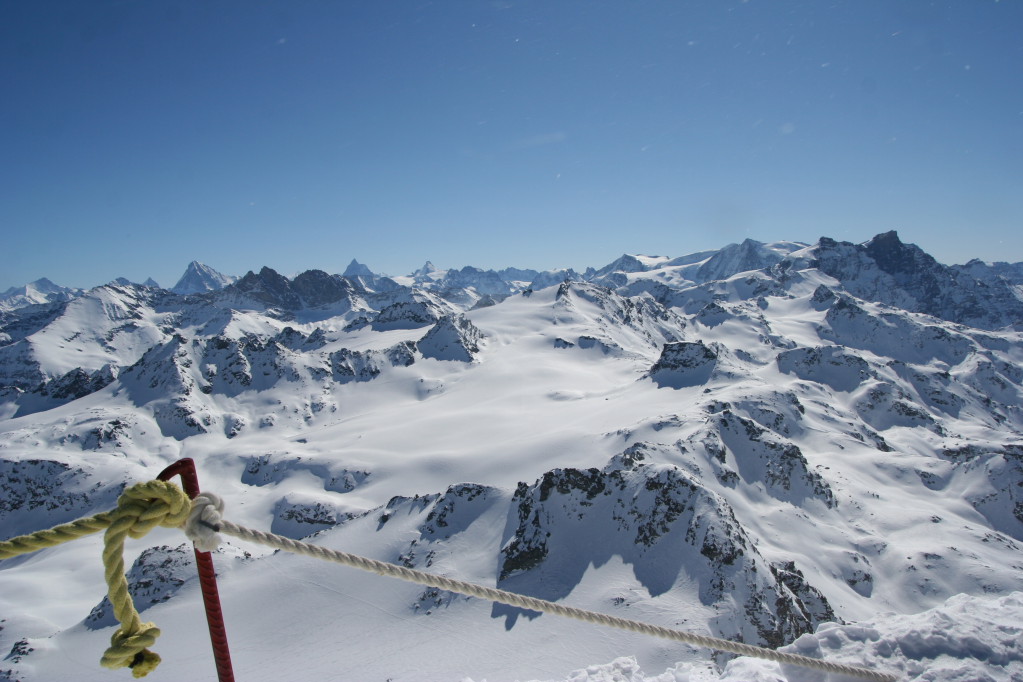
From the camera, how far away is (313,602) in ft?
127

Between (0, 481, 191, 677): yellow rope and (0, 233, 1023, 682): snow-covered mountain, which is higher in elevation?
(0, 481, 191, 677): yellow rope

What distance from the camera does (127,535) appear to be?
11.9ft

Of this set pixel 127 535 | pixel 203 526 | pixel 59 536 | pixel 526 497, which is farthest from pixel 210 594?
pixel 526 497

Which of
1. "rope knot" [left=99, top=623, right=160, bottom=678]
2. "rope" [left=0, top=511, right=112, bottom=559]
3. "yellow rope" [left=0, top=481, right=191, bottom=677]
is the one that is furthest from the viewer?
"rope knot" [left=99, top=623, right=160, bottom=678]

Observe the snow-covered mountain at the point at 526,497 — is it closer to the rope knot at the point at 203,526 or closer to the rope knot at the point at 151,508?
the rope knot at the point at 203,526

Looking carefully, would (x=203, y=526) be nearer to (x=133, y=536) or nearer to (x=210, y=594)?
(x=133, y=536)

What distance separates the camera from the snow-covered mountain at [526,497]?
1183 inches

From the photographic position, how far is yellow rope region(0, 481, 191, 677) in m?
3.39

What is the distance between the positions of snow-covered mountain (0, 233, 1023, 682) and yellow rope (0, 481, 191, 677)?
806 centimetres

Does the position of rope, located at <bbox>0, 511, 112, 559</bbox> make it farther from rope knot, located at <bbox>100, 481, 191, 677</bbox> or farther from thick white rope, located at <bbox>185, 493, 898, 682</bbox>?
thick white rope, located at <bbox>185, 493, 898, 682</bbox>

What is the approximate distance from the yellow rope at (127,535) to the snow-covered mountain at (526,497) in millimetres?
8058

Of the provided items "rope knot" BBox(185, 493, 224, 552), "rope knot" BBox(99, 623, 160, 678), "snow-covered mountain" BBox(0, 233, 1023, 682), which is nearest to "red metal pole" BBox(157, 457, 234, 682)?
"rope knot" BBox(185, 493, 224, 552)

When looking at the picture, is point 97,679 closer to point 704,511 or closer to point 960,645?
point 704,511

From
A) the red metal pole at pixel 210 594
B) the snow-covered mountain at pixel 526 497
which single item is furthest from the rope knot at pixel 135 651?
the snow-covered mountain at pixel 526 497
